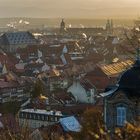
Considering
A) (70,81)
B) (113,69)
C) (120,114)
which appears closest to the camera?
(120,114)

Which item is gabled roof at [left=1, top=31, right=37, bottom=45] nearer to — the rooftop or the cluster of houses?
the cluster of houses

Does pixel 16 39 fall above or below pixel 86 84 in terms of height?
below

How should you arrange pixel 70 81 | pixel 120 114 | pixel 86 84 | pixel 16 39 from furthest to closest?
pixel 16 39 < pixel 70 81 < pixel 86 84 < pixel 120 114

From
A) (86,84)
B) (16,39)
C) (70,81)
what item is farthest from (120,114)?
(16,39)

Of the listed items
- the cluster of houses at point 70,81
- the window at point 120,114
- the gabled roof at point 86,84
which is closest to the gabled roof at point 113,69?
the cluster of houses at point 70,81

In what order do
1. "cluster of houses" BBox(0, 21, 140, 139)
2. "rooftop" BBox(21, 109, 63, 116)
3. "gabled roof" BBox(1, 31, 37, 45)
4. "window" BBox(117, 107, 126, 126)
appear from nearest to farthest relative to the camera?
"window" BBox(117, 107, 126, 126)
"cluster of houses" BBox(0, 21, 140, 139)
"rooftop" BBox(21, 109, 63, 116)
"gabled roof" BBox(1, 31, 37, 45)

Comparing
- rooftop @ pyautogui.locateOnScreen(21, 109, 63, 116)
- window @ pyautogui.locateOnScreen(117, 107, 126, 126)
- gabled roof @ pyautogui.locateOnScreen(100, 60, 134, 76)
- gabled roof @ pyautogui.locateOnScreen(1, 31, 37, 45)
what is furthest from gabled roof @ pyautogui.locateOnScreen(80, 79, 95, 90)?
gabled roof @ pyautogui.locateOnScreen(1, 31, 37, 45)

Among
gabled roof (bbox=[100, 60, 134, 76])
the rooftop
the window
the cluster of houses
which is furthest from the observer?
gabled roof (bbox=[100, 60, 134, 76])

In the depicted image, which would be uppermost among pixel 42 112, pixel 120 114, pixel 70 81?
pixel 120 114

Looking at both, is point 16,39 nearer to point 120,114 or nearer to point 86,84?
point 86,84
